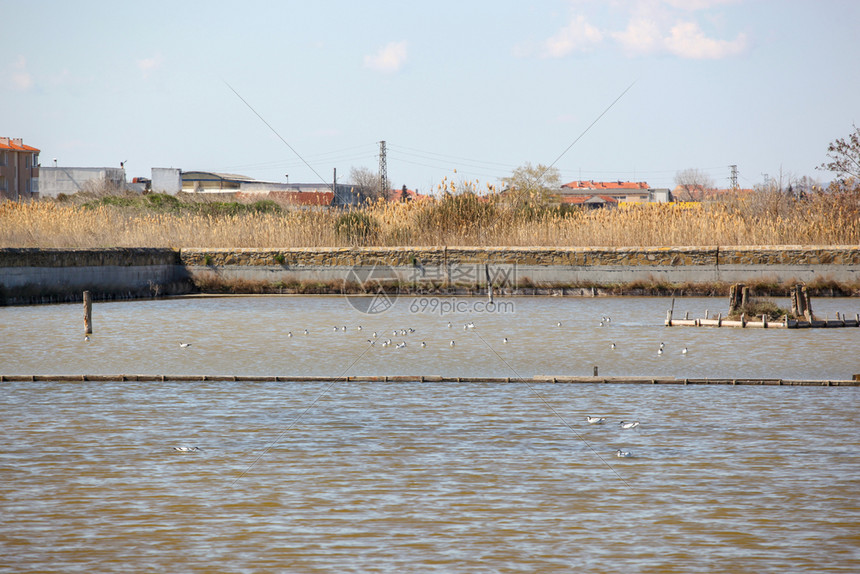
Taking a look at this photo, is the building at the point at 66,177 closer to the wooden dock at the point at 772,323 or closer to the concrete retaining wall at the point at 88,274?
the concrete retaining wall at the point at 88,274

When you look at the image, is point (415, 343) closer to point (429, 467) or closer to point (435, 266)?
point (429, 467)

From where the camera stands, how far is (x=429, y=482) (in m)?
6.32

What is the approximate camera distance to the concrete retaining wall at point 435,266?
21.9 metres

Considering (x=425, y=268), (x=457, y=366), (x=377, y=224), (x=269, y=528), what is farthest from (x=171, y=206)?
(x=269, y=528)

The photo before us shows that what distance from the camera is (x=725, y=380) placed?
996 cm

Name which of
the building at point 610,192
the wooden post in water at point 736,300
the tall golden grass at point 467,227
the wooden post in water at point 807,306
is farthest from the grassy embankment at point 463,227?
the building at point 610,192

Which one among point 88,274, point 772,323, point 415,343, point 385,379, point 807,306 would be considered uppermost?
point 88,274

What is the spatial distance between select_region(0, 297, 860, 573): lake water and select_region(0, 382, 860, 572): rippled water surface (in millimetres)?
A: 20

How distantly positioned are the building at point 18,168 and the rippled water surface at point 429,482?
279ft

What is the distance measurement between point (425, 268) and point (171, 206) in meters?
18.4

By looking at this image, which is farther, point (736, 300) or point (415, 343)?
point (736, 300)

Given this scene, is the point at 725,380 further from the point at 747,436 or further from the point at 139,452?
the point at 139,452

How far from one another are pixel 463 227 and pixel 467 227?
0.57 ft

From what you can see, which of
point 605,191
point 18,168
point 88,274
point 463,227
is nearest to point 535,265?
point 463,227
